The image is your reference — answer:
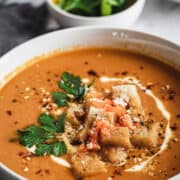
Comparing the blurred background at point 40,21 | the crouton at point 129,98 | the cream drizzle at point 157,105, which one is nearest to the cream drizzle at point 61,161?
the cream drizzle at point 157,105

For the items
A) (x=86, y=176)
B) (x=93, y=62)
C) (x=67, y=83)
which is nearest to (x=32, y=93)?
(x=67, y=83)

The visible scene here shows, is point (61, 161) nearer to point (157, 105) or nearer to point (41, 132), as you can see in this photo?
point (41, 132)

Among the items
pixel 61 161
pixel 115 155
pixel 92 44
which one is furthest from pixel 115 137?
pixel 92 44

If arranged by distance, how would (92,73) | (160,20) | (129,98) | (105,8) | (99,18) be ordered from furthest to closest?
(160,20) < (105,8) < (99,18) < (92,73) < (129,98)

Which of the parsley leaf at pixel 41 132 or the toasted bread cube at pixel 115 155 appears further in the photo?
the parsley leaf at pixel 41 132

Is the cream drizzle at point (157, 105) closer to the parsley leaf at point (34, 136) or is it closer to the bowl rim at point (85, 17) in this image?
the parsley leaf at point (34, 136)
